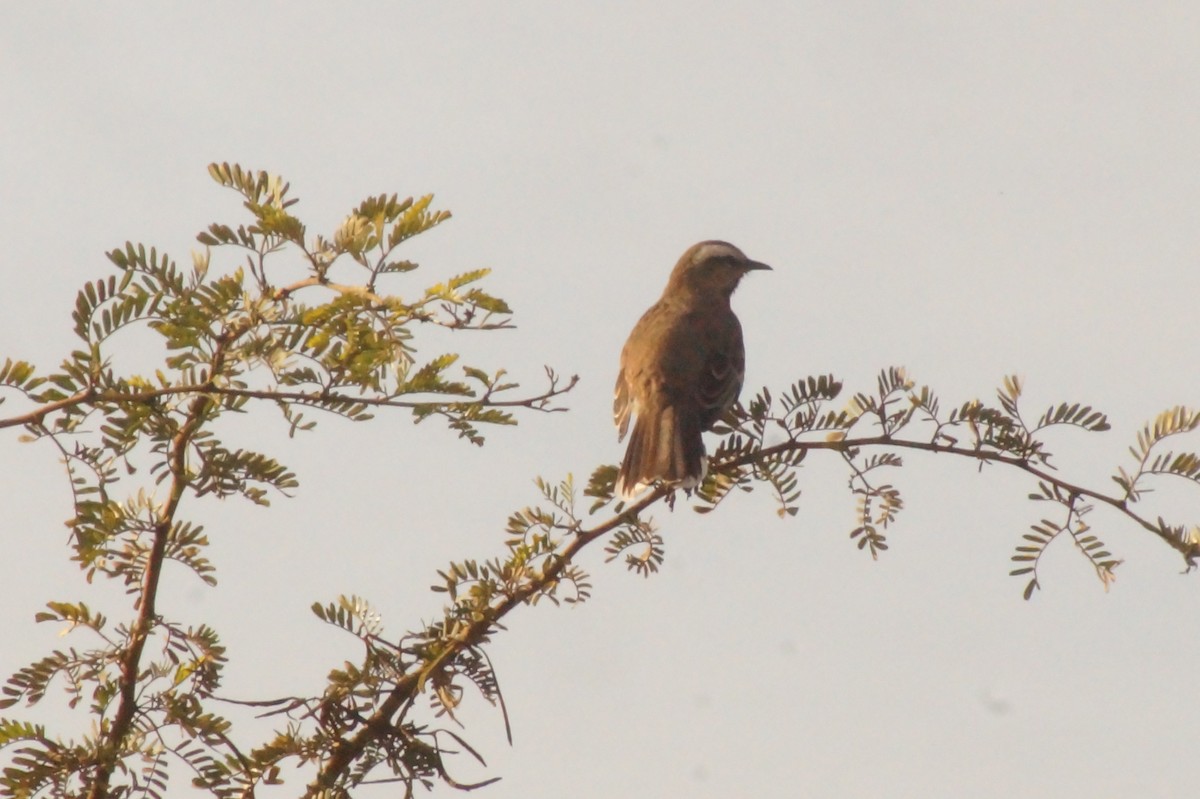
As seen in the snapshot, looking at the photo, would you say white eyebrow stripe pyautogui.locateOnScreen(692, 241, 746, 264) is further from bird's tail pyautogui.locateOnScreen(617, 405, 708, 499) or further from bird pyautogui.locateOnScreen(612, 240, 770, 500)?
bird's tail pyautogui.locateOnScreen(617, 405, 708, 499)

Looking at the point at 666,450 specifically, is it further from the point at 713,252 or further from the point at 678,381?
the point at 713,252

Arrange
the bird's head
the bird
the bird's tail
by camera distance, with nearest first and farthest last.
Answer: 1. the bird's tail
2. the bird
3. the bird's head

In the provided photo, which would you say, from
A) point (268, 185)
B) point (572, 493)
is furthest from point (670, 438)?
point (268, 185)

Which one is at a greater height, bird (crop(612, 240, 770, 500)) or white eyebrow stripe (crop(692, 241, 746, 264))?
white eyebrow stripe (crop(692, 241, 746, 264))

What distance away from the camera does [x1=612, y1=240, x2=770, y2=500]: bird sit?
6.48 meters

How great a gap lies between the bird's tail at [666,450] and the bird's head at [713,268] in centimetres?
260

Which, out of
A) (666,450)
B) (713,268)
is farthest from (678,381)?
(713,268)

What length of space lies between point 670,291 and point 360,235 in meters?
6.83

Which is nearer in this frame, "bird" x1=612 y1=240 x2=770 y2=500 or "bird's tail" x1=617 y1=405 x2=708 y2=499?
"bird's tail" x1=617 y1=405 x2=708 y2=499

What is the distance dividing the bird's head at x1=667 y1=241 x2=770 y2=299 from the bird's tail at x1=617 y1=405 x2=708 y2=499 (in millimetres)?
2597

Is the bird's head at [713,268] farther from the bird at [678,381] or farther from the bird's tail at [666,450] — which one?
the bird's tail at [666,450]

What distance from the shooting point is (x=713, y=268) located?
10016 millimetres

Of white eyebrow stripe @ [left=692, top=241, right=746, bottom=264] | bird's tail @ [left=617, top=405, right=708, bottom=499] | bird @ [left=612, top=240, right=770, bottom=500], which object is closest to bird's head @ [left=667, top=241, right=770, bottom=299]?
white eyebrow stripe @ [left=692, top=241, right=746, bottom=264]

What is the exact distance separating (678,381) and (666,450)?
3.77 feet
